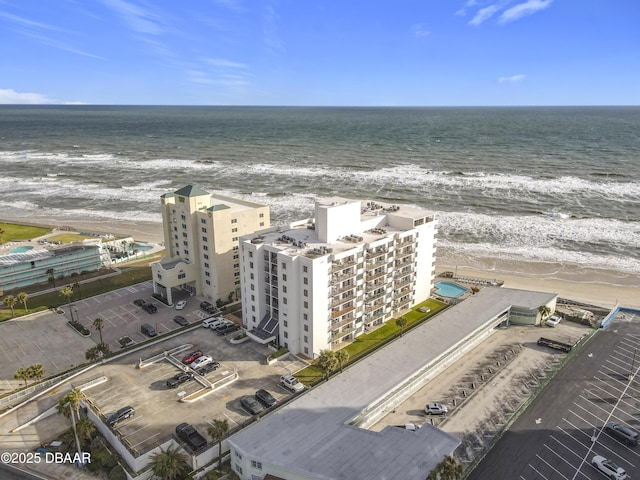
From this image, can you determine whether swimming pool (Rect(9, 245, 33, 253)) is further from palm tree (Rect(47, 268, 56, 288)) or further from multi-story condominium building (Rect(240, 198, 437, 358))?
multi-story condominium building (Rect(240, 198, 437, 358))

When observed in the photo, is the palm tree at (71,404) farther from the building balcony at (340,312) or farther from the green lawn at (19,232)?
the green lawn at (19,232)

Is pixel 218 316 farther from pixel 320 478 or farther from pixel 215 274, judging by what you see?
pixel 320 478

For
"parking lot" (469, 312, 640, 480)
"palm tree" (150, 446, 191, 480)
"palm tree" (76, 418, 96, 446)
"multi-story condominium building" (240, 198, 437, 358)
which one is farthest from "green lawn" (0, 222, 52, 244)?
"parking lot" (469, 312, 640, 480)

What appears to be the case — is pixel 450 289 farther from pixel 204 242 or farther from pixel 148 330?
pixel 148 330

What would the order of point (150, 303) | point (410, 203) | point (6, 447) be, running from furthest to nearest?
point (410, 203)
point (150, 303)
point (6, 447)

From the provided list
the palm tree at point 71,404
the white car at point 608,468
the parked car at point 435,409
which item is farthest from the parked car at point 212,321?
the white car at point 608,468

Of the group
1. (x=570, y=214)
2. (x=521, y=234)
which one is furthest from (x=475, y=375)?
(x=570, y=214)
